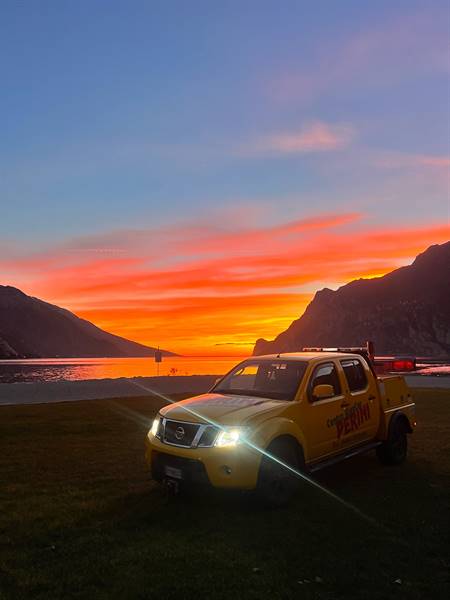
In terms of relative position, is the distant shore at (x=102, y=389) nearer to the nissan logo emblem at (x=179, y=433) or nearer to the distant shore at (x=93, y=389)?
the distant shore at (x=93, y=389)

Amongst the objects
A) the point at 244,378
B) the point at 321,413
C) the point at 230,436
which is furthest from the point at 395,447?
the point at 230,436

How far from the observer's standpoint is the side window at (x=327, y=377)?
27.2ft

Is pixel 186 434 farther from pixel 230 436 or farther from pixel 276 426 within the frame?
pixel 276 426

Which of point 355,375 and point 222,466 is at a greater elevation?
point 355,375

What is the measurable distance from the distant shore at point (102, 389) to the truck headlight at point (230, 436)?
17.1 meters

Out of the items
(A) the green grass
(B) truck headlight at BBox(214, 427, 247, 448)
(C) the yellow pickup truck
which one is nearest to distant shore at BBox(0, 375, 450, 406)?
(A) the green grass

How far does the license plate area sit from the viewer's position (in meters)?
7.02

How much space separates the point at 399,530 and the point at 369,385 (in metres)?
3.42

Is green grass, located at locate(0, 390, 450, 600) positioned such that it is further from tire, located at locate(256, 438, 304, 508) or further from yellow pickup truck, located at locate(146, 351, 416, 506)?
yellow pickup truck, located at locate(146, 351, 416, 506)

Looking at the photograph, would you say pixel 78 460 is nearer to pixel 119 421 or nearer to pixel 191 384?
pixel 119 421

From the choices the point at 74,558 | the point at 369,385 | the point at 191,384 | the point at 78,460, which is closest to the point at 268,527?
the point at 74,558

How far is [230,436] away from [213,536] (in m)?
1.29

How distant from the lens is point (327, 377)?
338 inches

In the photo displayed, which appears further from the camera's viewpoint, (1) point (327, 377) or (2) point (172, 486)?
(1) point (327, 377)
